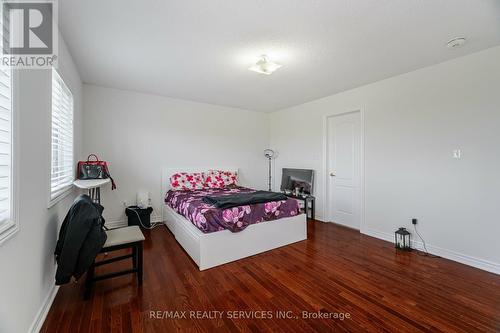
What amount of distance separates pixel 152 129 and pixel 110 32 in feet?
7.05

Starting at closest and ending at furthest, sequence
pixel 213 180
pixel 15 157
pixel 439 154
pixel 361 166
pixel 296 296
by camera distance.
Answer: pixel 15 157
pixel 296 296
pixel 439 154
pixel 361 166
pixel 213 180

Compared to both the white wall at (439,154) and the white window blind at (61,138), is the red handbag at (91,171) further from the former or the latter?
the white wall at (439,154)

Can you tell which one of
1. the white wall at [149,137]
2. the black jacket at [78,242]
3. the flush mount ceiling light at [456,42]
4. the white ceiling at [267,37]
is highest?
the white ceiling at [267,37]

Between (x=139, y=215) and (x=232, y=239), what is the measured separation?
2000mm

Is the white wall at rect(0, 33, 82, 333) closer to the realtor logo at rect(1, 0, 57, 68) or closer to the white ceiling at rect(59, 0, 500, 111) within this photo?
the realtor logo at rect(1, 0, 57, 68)

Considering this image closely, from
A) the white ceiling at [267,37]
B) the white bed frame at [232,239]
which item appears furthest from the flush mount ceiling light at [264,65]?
the white bed frame at [232,239]

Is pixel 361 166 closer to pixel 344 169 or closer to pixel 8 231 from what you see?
pixel 344 169

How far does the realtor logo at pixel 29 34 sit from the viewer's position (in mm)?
1246

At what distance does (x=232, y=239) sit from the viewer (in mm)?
2648

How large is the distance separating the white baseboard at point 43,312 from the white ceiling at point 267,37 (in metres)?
2.41

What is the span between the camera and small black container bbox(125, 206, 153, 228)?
369cm

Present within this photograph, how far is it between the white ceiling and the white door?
813 millimetres

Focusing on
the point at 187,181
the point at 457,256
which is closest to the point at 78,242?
the point at 187,181

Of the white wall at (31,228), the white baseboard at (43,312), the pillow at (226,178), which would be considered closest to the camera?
the white wall at (31,228)
